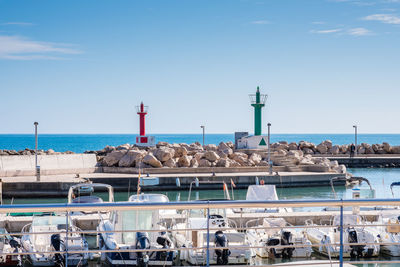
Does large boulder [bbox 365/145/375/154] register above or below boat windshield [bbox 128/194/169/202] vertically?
above

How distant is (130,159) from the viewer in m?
33.4

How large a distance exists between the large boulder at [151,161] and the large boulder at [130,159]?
0.37 meters

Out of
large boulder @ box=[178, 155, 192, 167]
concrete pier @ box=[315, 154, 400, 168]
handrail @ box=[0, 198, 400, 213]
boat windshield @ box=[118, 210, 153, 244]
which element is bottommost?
concrete pier @ box=[315, 154, 400, 168]

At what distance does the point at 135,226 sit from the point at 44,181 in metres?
17.2

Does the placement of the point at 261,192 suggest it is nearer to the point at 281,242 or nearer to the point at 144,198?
the point at 144,198

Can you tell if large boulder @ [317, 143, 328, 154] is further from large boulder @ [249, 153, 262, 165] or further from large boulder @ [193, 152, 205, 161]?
large boulder @ [193, 152, 205, 161]

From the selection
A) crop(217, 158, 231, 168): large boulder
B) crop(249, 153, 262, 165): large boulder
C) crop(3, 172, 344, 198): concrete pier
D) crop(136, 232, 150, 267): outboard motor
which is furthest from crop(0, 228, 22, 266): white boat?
crop(249, 153, 262, 165): large boulder

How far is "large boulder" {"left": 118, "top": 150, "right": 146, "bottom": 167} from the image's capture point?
33.2m

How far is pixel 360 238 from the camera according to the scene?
13.4m

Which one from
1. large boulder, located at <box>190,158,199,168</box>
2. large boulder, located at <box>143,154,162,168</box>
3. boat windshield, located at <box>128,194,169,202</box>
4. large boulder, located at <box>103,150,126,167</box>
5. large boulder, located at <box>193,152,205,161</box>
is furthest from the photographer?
large boulder, located at <box>193,152,205,161</box>

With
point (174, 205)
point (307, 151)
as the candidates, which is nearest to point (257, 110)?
point (307, 151)

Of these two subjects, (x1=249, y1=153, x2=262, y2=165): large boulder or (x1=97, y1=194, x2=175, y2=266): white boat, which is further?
(x1=249, y1=153, x2=262, y2=165): large boulder

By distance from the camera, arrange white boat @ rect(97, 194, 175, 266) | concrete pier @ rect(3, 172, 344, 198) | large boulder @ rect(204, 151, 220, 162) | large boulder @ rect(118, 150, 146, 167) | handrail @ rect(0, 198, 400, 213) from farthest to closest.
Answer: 1. large boulder @ rect(204, 151, 220, 162)
2. large boulder @ rect(118, 150, 146, 167)
3. concrete pier @ rect(3, 172, 344, 198)
4. white boat @ rect(97, 194, 175, 266)
5. handrail @ rect(0, 198, 400, 213)

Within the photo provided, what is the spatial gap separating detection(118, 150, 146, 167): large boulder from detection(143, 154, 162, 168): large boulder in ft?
1.22
